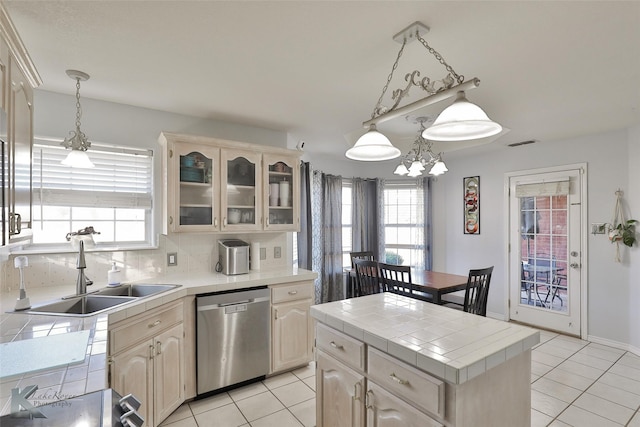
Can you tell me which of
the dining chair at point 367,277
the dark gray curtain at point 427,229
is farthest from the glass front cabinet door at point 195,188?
the dark gray curtain at point 427,229

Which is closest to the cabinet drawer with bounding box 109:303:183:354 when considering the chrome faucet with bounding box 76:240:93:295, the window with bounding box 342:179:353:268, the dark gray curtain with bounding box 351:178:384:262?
the chrome faucet with bounding box 76:240:93:295

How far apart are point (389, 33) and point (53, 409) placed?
2017 millimetres

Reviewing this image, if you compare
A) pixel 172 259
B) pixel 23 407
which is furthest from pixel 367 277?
pixel 23 407

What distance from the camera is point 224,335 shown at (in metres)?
2.57

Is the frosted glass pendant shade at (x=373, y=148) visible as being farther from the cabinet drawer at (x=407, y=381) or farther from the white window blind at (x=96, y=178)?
the white window blind at (x=96, y=178)

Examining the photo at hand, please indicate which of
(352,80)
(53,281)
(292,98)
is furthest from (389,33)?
(53,281)

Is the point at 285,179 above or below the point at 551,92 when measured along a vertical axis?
below

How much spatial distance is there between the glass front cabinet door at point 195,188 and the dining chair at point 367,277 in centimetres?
169

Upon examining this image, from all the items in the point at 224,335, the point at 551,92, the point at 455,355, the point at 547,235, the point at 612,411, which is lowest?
the point at 612,411

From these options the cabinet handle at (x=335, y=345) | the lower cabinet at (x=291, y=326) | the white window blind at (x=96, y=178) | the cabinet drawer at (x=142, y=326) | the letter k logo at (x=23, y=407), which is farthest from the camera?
the lower cabinet at (x=291, y=326)

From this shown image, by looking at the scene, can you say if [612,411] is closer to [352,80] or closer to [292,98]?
[352,80]

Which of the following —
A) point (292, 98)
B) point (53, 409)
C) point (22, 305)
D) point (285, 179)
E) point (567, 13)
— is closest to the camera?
point (53, 409)

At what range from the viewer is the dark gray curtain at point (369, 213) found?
5.23m

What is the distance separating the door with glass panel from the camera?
393cm
